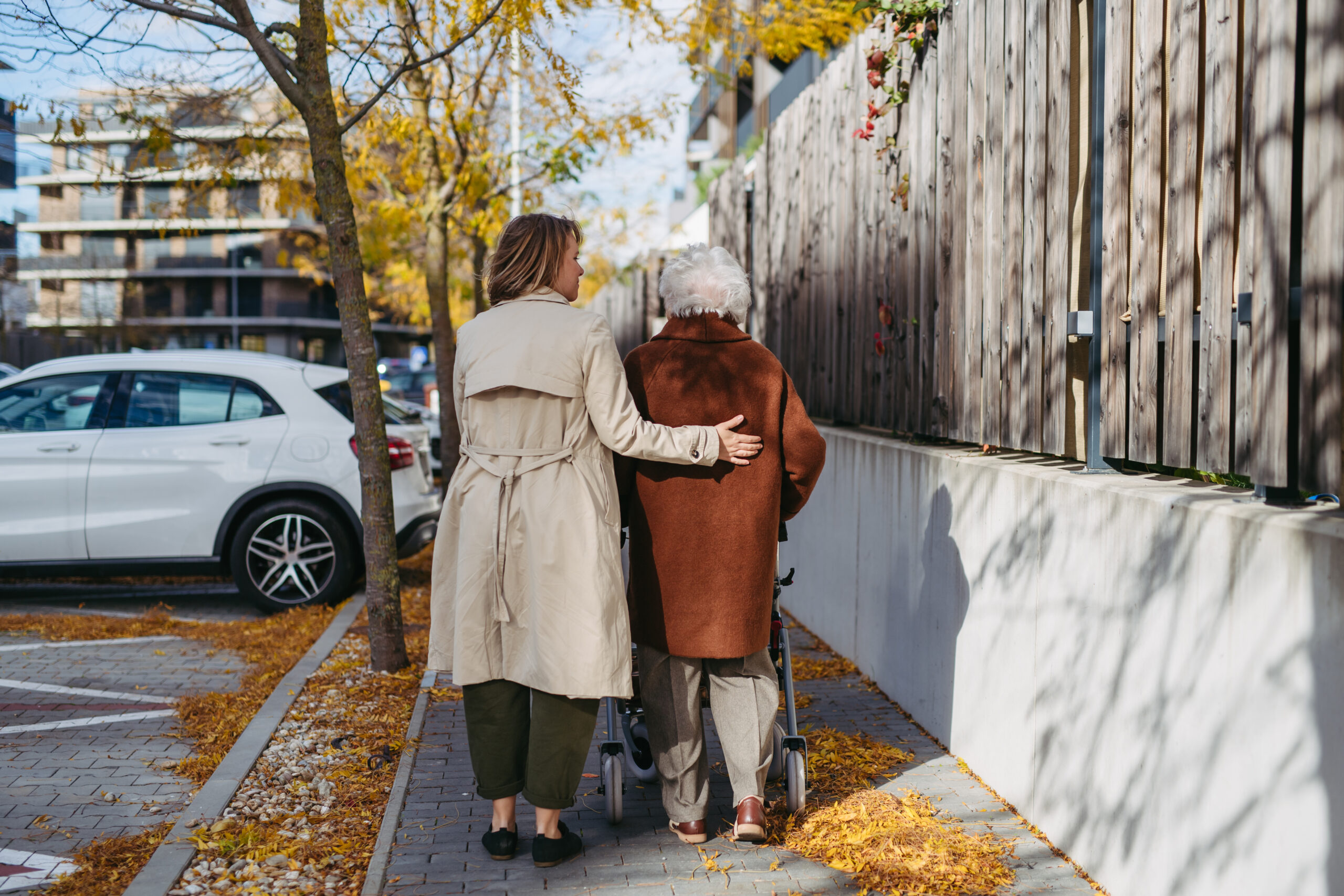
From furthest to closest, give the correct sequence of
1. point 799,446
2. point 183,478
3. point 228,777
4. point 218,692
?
A: point 183,478
point 218,692
point 228,777
point 799,446

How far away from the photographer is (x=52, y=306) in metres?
58.2

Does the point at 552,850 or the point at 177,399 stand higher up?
the point at 177,399

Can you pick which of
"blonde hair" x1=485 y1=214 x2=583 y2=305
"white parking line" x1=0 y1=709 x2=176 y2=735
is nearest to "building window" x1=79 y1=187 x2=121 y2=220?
"white parking line" x1=0 y1=709 x2=176 y2=735

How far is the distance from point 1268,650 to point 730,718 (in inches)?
74.1

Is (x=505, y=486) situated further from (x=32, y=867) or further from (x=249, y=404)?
(x=249, y=404)

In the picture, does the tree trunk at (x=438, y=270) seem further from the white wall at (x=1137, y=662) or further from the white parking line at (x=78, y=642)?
the white wall at (x=1137, y=662)

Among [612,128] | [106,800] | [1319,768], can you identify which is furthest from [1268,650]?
[612,128]

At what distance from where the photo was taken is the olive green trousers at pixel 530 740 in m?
3.70

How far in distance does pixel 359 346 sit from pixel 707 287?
9.25 ft

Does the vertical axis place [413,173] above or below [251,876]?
above

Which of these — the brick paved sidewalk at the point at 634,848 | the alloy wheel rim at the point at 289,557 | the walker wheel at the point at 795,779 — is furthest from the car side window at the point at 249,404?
the walker wheel at the point at 795,779

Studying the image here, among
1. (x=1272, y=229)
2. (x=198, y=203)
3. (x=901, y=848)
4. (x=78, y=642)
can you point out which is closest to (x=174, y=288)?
(x=198, y=203)

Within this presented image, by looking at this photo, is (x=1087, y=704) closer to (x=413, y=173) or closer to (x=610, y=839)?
(x=610, y=839)

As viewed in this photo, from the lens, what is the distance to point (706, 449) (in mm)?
3709
